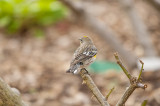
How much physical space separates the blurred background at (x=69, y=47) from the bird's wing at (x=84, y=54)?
167cm

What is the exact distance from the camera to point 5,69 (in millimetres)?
6031

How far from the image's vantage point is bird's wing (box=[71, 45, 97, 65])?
2352 millimetres

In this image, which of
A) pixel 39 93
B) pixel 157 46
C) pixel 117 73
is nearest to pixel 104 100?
pixel 39 93

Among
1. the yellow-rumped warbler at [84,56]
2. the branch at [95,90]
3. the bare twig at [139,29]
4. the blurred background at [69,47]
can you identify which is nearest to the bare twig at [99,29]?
the blurred background at [69,47]

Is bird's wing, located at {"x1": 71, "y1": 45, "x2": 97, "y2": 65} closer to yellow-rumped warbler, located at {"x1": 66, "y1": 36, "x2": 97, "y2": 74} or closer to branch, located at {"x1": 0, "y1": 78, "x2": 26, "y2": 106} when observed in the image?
yellow-rumped warbler, located at {"x1": 66, "y1": 36, "x2": 97, "y2": 74}

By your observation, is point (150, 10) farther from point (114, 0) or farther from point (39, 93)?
point (39, 93)

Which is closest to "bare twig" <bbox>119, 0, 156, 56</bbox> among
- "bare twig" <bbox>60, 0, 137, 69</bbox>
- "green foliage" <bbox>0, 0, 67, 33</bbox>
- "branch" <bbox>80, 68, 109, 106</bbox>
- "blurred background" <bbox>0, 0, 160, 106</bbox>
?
"blurred background" <bbox>0, 0, 160, 106</bbox>

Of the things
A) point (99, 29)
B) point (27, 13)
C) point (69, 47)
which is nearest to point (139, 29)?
point (99, 29)

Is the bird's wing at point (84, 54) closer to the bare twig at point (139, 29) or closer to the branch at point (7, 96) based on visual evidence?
the branch at point (7, 96)

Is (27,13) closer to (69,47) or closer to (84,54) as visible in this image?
(69,47)

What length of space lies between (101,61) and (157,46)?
130 cm

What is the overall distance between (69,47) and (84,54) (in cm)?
507

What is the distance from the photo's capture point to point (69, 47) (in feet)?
24.6

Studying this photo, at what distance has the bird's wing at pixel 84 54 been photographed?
2352 mm
